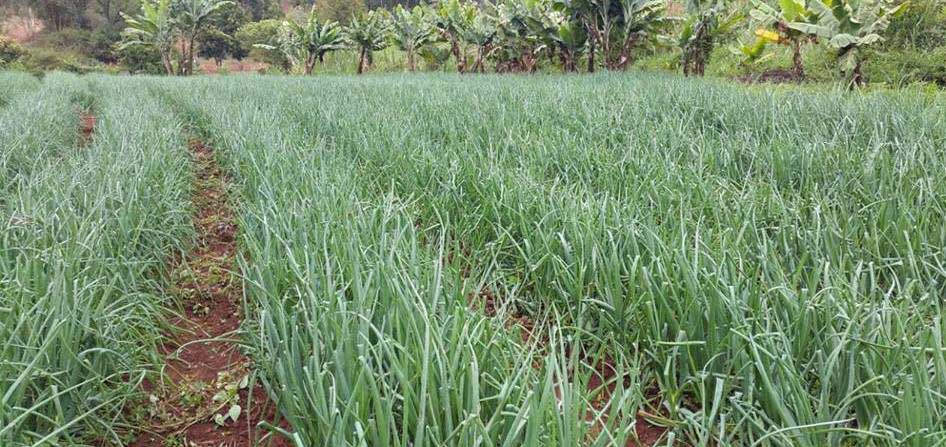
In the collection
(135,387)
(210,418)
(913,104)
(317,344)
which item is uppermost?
(913,104)

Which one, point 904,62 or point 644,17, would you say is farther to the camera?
point 644,17

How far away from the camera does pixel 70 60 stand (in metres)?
26.4

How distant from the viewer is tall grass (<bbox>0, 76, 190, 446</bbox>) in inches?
49.2

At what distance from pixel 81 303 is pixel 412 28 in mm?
17181

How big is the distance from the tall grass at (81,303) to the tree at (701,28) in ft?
32.4

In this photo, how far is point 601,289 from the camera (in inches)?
66.8

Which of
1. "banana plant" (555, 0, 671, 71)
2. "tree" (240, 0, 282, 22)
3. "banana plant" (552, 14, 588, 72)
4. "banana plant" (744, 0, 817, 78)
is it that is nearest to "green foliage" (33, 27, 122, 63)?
"tree" (240, 0, 282, 22)

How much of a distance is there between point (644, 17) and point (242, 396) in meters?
11.7

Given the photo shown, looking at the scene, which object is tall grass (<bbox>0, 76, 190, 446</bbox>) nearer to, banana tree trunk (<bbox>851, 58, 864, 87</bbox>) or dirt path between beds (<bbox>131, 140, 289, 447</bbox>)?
dirt path between beds (<bbox>131, 140, 289, 447</bbox>)

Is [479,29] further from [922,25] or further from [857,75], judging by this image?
[857,75]

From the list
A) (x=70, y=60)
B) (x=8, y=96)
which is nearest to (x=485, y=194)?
(x=8, y=96)

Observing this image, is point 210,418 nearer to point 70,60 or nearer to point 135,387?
point 135,387

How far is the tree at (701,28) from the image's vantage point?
10609mm

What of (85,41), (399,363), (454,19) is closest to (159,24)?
(454,19)
